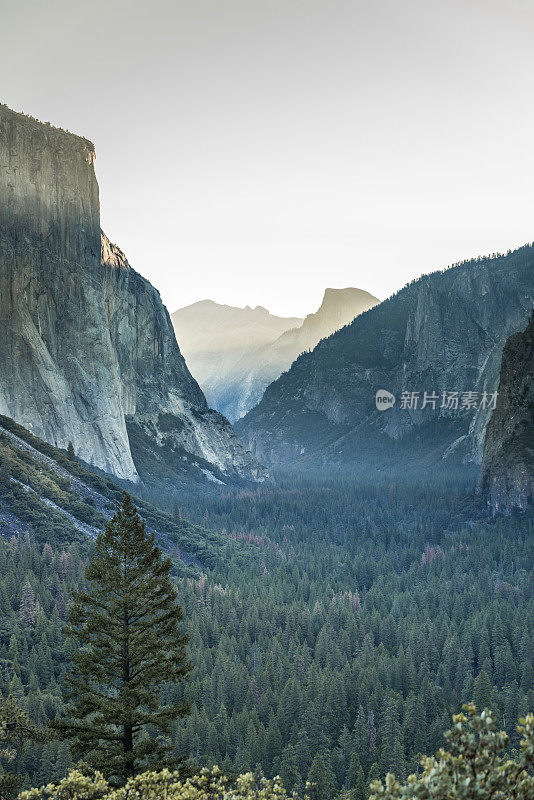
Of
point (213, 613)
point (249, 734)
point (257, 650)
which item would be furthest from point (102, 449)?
point (249, 734)

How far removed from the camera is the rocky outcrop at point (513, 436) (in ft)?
507

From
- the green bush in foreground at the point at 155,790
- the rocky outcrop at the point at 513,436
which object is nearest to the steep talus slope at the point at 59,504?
the rocky outcrop at the point at 513,436

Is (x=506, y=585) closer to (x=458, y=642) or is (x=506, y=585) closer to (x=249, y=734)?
(x=458, y=642)

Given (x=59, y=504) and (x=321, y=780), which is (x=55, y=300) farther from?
(x=321, y=780)

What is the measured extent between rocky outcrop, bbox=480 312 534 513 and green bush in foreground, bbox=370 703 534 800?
5889 inches

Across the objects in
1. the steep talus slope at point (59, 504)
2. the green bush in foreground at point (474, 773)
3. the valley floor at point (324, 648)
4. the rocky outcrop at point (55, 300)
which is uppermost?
the rocky outcrop at point (55, 300)

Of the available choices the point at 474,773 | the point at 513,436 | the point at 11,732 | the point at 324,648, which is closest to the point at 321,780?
the point at 324,648

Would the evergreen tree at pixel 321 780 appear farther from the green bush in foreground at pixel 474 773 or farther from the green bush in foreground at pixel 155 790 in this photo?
the green bush in foreground at pixel 474 773

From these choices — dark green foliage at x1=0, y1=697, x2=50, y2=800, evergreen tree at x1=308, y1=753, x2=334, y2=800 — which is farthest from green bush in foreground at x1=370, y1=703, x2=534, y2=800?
evergreen tree at x1=308, y1=753, x2=334, y2=800

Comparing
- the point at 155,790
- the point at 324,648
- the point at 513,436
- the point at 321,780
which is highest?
the point at 513,436

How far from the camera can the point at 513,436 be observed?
160 meters

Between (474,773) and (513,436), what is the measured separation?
157041 mm

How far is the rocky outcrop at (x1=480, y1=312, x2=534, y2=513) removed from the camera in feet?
507

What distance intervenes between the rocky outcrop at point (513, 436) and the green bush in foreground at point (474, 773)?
150 metres
